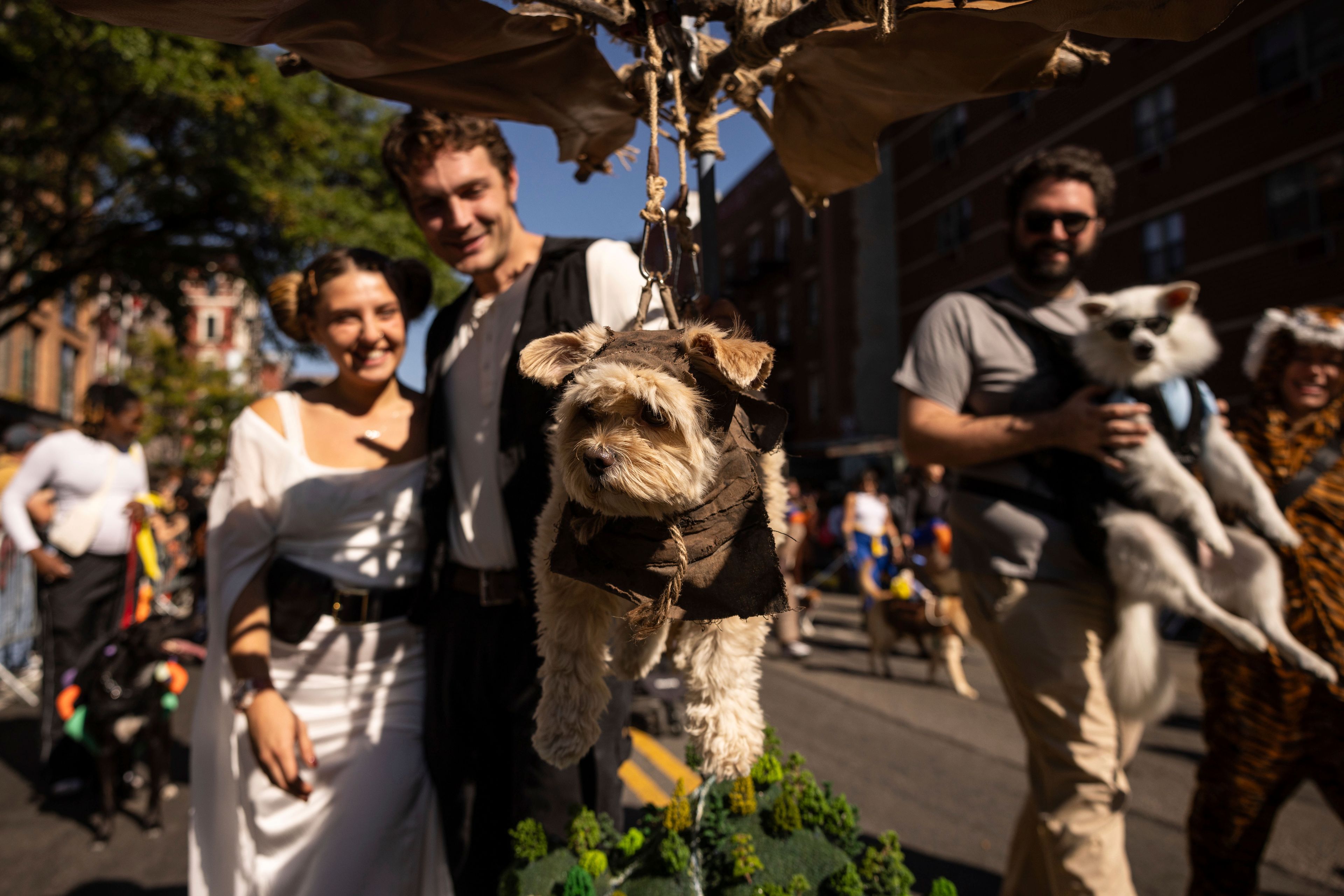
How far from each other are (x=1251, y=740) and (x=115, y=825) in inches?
239

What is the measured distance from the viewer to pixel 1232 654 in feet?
9.55

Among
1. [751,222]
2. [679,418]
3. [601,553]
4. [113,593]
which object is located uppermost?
[751,222]

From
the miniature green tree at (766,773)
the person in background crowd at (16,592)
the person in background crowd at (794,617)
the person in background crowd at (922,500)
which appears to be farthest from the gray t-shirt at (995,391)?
the person in background crowd at (16,592)

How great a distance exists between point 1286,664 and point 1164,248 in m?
18.5

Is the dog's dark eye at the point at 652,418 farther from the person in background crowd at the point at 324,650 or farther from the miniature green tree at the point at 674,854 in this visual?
the person in background crowd at the point at 324,650

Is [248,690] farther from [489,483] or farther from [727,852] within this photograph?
[727,852]

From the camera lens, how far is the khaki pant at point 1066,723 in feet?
7.79

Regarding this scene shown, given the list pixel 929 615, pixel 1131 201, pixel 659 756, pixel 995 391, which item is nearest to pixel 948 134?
pixel 1131 201

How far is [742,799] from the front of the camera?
68.8 inches

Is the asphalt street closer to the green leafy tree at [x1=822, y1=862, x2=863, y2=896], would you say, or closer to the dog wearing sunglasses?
the dog wearing sunglasses

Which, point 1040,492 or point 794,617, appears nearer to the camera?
point 1040,492

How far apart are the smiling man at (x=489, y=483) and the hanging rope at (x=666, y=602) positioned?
83 centimetres

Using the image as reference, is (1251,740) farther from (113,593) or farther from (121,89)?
(121,89)

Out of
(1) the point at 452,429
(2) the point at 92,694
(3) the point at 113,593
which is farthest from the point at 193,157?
(1) the point at 452,429
